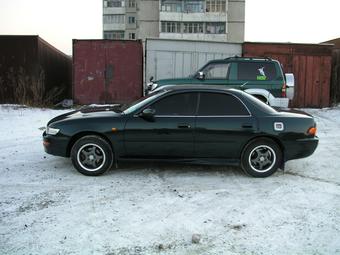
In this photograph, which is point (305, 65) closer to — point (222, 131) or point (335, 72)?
point (335, 72)

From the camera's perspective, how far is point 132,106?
21.4 ft

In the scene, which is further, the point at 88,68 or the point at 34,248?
the point at 88,68

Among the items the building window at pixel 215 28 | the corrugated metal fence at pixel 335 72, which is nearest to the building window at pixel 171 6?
the building window at pixel 215 28

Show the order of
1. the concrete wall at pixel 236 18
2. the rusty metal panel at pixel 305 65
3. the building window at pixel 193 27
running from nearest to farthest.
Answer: the rusty metal panel at pixel 305 65 → the building window at pixel 193 27 → the concrete wall at pixel 236 18

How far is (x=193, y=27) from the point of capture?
62.4 m

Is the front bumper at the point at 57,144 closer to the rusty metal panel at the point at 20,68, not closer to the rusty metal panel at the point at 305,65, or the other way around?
the rusty metal panel at the point at 20,68

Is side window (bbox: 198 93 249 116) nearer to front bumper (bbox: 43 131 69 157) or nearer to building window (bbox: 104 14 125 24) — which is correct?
front bumper (bbox: 43 131 69 157)

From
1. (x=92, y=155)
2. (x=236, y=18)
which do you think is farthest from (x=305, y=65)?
(x=236, y=18)

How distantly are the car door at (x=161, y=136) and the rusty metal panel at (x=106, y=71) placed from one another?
10597 mm

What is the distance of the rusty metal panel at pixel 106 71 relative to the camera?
53.7ft

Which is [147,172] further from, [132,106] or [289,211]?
[289,211]

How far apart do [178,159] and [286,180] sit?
5.49 feet

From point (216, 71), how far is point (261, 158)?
552 cm

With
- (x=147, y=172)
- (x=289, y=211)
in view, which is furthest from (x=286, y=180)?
(x=147, y=172)
